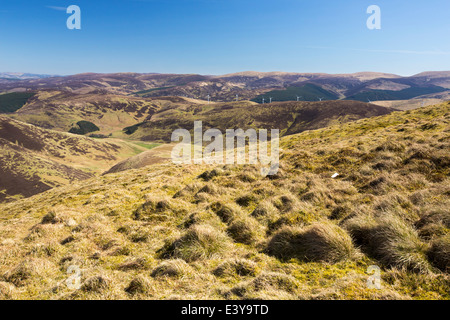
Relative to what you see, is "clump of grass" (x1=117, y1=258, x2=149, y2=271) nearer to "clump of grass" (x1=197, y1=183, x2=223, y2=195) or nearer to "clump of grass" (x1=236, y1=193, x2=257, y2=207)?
"clump of grass" (x1=236, y1=193, x2=257, y2=207)

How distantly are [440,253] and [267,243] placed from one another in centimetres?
437

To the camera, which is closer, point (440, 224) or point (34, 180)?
point (440, 224)

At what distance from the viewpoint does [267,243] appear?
7.43m

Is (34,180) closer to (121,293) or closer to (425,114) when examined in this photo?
(121,293)

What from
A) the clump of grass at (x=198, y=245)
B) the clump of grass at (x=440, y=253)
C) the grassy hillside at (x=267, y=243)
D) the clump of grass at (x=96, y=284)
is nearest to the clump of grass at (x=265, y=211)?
the grassy hillside at (x=267, y=243)

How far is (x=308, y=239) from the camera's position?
266 inches

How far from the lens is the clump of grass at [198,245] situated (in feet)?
23.2

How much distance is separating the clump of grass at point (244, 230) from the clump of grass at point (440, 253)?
4789mm

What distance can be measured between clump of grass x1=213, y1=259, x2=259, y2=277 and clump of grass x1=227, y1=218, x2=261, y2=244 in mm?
1664

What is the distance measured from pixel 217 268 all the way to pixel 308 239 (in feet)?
9.79

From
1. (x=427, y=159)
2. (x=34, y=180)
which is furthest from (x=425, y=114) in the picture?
(x=34, y=180)

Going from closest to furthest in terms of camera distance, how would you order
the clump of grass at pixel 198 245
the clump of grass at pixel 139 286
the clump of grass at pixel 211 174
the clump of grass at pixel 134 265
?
1. the clump of grass at pixel 139 286
2. the clump of grass at pixel 134 265
3. the clump of grass at pixel 198 245
4. the clump of grass at pixel 211 174

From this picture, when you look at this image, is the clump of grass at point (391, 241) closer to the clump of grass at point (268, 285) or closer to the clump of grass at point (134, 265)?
the clump of grass at point (268, 285)

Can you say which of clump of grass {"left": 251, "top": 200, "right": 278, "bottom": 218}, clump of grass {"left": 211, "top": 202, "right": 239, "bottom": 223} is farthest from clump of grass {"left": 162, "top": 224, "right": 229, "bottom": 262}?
clump of grass {"left": 251, "top": 200, "right": 278, "bottom": 218}
